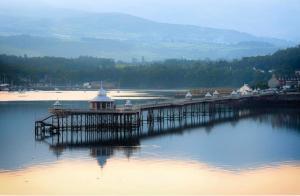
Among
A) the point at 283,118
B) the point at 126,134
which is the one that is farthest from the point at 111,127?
the point at 283,118

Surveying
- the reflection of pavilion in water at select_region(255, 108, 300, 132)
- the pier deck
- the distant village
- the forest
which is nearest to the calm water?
the pier deck

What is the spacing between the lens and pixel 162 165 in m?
23.5

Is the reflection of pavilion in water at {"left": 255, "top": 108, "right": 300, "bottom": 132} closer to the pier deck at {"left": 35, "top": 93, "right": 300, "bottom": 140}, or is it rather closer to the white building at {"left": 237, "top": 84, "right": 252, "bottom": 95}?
the pier deck at {"left": 35, "top": 93, "right": 300, "bottom": 140}

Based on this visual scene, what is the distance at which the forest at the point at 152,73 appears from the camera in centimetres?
8531

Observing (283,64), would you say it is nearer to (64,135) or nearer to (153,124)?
(153,124)

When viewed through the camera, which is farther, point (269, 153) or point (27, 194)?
point (269, 153)

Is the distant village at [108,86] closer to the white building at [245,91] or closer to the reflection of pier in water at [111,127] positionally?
the white building at [245,91]

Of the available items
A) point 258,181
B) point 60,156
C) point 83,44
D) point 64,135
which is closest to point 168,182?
point 258,181

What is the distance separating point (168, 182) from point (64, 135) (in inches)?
428

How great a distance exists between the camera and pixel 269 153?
87.6 feet

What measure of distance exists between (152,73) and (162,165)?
74.8m

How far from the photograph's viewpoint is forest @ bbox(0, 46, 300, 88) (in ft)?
280

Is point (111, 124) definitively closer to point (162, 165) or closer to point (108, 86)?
point (162, 165)

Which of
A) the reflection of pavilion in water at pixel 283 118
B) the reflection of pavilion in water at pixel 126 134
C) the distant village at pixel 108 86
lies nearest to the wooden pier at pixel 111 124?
the reflection of pavilion in water at pixel 126 134
